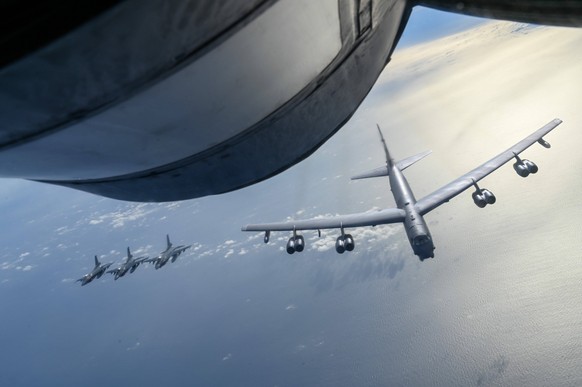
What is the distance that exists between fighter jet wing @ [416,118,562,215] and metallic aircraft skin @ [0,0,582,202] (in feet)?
124

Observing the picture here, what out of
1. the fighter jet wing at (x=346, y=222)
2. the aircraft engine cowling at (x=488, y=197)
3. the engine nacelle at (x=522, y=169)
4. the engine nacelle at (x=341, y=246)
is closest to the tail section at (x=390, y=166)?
the fighter jet wing at (x=346, y=222)

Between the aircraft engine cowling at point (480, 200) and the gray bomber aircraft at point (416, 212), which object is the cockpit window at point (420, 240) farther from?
the aircraft engine cowling at point (480, 200)

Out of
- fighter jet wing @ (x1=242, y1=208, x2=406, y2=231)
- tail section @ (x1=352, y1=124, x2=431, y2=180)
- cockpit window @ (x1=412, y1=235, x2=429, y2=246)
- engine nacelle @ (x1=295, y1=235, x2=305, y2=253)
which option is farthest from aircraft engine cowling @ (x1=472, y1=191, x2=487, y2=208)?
engine nacelle @ (x1=295, y1=235, x2=305, y2=253)

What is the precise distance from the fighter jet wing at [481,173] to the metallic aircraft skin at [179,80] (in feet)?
124

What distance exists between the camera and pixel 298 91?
229 cm

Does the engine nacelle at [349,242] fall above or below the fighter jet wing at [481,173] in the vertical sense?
below

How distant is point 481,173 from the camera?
127ft

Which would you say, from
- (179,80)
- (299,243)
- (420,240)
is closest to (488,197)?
(420,240)

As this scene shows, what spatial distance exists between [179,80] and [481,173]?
44605 mm

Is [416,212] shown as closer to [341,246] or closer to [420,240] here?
[420,240]

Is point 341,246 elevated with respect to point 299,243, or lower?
lower

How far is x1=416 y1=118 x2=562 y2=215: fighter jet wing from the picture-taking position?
3759 cm

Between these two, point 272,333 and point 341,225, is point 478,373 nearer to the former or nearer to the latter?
point 272,333

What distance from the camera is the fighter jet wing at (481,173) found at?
37.6 m
